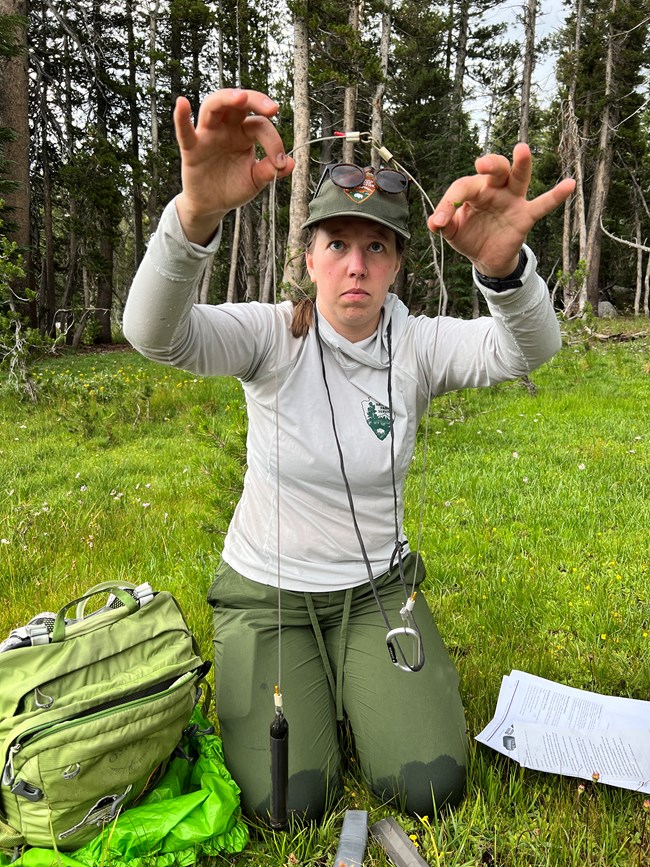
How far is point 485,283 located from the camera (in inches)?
71.0

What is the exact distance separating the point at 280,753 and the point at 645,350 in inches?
533

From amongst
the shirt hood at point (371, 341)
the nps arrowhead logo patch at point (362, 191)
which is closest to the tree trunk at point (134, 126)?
the shirt hood at point (371, 341)

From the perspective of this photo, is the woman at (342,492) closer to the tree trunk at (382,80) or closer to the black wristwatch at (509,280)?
the black wristwatch at (509,280)

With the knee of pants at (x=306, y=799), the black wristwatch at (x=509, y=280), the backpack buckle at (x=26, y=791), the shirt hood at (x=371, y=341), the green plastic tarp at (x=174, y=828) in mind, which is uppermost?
the black wristwatch at (x=509, y=280)

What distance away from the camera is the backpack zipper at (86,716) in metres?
1.54

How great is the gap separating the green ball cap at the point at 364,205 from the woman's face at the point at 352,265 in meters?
0.05

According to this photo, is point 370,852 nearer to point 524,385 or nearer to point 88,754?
point 88,754

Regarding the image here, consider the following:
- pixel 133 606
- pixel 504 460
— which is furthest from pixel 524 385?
pixel 133 606

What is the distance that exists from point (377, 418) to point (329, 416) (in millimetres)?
190

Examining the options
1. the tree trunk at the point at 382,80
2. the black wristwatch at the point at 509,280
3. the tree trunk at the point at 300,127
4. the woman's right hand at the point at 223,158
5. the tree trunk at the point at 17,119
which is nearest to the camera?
the woman's right hand at the point at 223,158

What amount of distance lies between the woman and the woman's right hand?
351 mm

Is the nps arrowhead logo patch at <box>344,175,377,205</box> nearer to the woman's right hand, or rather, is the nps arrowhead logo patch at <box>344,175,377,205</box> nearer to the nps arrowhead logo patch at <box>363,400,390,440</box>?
the woman's right hand

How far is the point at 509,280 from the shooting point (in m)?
1.78

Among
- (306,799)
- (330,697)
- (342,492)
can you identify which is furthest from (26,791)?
(342,492)
